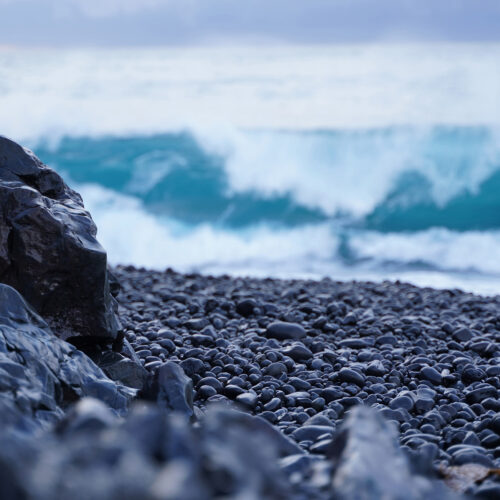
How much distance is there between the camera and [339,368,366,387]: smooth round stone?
157 inches

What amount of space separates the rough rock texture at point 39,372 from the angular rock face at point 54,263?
0.35 m

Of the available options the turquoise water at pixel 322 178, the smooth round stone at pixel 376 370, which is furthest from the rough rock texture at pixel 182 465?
the turquoise water at pixel 322 178

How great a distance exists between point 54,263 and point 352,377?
1.83 meters

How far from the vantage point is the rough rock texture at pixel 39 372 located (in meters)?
2.39

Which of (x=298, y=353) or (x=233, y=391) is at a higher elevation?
(x=298, y=353)

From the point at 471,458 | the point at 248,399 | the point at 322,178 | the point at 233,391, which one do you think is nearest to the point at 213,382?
the point at 233,391

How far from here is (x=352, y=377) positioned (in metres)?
4.00

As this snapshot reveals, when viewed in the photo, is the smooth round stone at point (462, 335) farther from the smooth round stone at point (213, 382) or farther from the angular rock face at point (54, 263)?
the angular rock face at point (54, 263)

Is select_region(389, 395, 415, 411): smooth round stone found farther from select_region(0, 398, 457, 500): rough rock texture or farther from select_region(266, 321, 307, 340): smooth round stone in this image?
select_region(0, 398, 457, 500): rough rock texture

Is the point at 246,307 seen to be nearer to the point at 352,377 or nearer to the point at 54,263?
the point at 352,377

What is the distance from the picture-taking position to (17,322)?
304 centimetres

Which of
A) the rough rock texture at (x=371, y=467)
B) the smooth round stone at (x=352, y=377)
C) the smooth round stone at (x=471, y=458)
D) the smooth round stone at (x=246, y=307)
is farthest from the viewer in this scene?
the smooth round stone at (x=246, y=307)

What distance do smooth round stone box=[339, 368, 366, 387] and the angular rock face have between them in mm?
1381

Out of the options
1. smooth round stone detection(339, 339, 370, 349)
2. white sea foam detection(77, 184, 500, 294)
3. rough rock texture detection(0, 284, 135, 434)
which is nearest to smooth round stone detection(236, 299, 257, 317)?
smooth round stone detection(339, 339, 370, 349)
